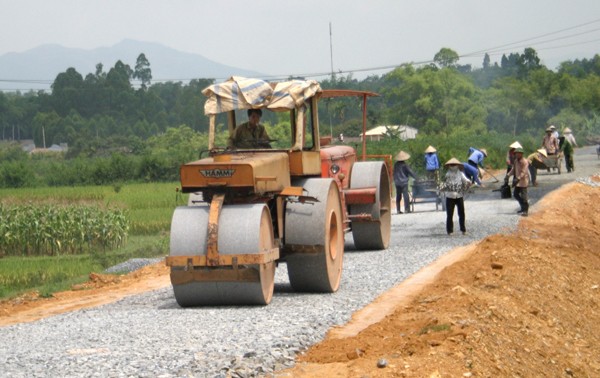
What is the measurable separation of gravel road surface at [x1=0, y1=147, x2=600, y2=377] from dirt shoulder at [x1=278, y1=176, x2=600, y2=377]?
0.35 metres

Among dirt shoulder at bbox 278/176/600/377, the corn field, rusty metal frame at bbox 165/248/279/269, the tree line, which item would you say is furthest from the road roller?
the tree line

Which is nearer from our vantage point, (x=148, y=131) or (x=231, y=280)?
(x=231, y=280)

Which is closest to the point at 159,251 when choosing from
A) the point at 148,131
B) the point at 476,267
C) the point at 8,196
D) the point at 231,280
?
the point at 476,267

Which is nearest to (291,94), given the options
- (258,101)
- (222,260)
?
(258,101)

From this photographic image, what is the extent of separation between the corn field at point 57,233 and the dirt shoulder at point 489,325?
45.0 feet

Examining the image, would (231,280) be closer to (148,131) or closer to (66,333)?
(66,333)

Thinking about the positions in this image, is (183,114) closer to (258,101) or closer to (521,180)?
(521,180)

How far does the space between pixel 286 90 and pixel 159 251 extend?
13.1 meters

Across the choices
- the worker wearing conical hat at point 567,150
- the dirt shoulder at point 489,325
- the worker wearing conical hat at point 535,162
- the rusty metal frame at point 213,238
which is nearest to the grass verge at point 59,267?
the rusty metal frame at point 213,238

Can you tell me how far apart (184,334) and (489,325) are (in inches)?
129

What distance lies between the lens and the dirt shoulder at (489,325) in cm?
1061

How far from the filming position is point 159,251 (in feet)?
92.8

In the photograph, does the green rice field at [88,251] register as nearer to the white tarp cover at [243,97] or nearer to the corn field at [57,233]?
the corn field at [57,233]

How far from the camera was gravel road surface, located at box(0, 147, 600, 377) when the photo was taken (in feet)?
33.2
